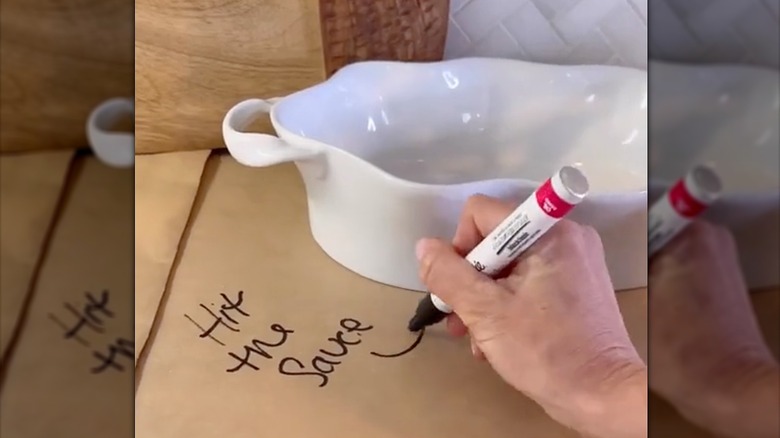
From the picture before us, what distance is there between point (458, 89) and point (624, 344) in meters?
0.27

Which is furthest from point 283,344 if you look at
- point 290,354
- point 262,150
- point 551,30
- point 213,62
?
point 551,30

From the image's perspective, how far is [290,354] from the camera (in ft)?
1.48

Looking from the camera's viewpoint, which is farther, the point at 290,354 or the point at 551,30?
the point at 551,30

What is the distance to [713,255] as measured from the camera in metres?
0.15

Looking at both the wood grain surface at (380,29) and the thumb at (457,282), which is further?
the wood grain surface at (380,29)

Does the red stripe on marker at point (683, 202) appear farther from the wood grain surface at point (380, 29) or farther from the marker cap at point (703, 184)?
the wood grain surface at point (380, 29)

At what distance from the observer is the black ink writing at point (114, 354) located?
0.21m

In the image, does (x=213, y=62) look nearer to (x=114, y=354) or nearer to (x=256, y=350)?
(x=256, y=350)

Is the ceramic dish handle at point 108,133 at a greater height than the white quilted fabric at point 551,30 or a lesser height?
greater

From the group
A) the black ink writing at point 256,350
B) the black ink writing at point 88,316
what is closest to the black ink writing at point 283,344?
the black ink writing at point 256,350

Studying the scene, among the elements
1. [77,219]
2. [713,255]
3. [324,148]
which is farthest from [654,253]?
[324,148]

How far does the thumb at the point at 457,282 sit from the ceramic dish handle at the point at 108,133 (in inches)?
8.6

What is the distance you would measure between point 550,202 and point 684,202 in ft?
0.70

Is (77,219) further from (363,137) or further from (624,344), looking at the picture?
(363,137)
